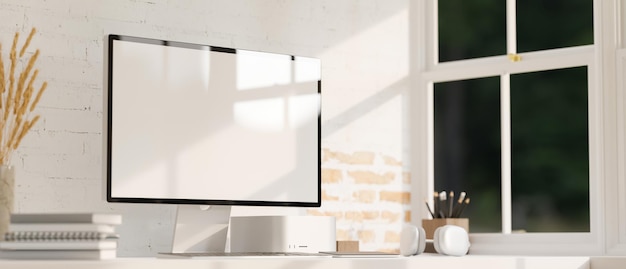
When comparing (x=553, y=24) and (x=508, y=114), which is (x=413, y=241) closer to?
(x=508, y=114)

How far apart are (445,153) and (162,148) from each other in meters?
1.81

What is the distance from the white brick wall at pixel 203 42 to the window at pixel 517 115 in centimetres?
22

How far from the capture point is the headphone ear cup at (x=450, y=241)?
476cm

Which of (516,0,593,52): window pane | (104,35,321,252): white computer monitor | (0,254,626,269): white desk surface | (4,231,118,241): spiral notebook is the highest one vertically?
(516,0,593,52): window pane

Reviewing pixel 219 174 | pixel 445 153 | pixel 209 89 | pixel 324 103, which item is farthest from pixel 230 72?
pixel 445 153

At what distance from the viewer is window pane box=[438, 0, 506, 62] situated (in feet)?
17.6

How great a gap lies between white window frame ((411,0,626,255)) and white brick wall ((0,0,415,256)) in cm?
9

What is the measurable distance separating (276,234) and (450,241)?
2.92 feet

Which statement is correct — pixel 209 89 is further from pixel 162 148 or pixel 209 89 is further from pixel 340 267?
pixel 340 267

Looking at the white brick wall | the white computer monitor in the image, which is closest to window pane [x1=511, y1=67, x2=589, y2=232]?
the white brick wall

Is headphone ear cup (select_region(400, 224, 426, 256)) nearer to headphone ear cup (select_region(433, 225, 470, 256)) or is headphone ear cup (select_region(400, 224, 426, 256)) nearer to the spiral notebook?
headphone ear cup (select_region(433, 225, 470, 256))

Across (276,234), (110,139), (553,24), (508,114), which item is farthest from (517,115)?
(110,139)

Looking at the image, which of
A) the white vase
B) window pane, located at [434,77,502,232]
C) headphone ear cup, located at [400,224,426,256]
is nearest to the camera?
the white vase

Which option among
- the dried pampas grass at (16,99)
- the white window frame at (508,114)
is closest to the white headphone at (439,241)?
the white window frame at (508,114)
